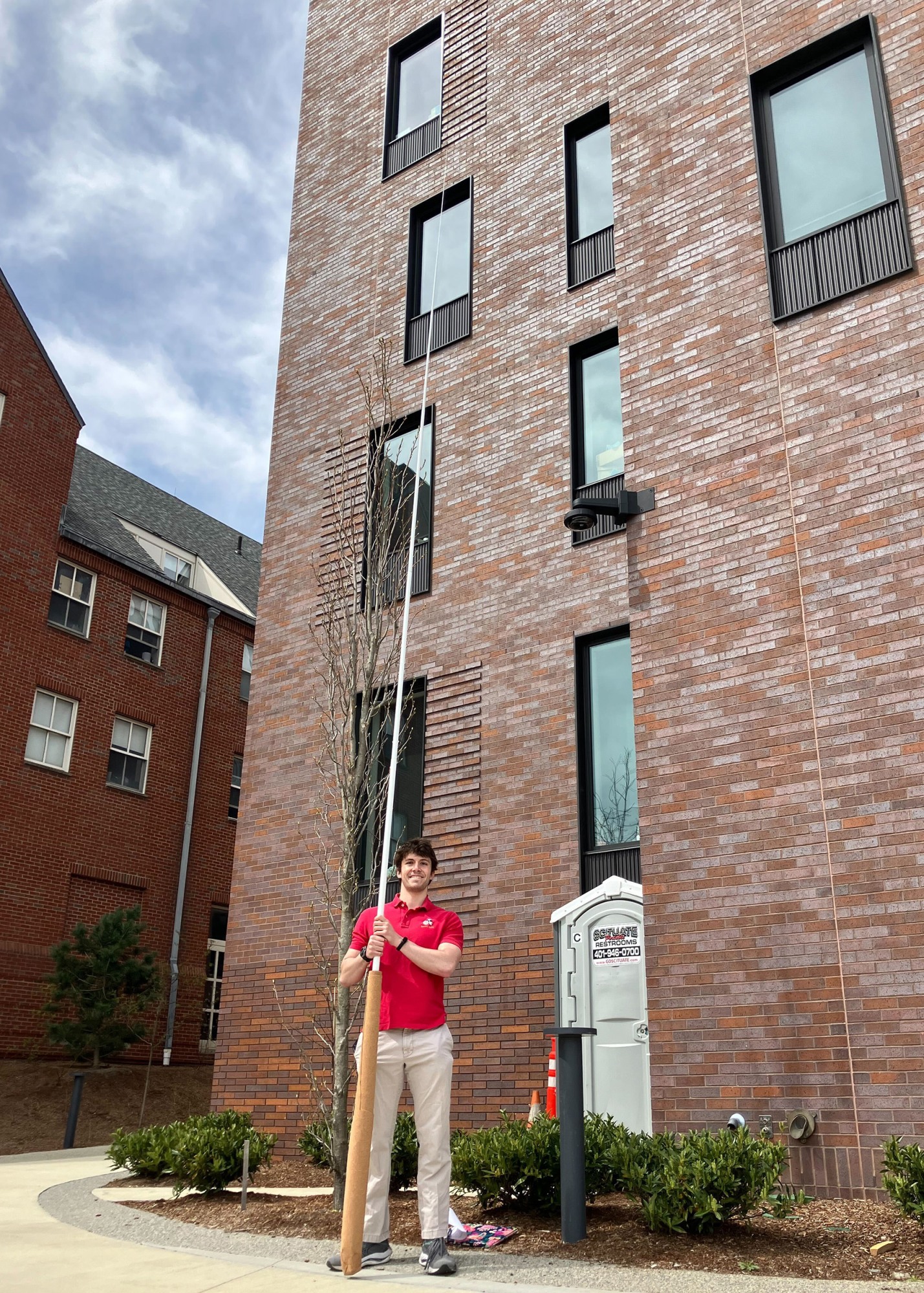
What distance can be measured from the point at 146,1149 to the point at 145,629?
672 inches

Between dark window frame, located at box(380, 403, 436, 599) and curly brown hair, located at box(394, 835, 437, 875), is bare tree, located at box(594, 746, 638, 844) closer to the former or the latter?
dark window frame, located at box(380, 403, 436, 599)

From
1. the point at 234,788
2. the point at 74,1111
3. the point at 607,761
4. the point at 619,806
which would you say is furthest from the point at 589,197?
the point at 234,788

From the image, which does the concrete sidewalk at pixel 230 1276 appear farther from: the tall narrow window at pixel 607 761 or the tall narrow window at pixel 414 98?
the tall narrow window at pixel 414 98

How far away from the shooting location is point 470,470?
517 inches

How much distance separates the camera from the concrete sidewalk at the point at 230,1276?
4820 millimetres

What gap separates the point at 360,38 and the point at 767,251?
10.4m

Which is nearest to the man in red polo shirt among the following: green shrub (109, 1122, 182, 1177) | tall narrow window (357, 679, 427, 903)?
green shrub (109, 1122, 182, 1177)

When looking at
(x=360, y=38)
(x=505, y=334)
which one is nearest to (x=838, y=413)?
(x=505, y=334)

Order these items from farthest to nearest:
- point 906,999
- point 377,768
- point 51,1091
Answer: point 51,1091, point 377,768, point 906,999

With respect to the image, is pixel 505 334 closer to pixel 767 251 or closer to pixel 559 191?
pixel 559 191

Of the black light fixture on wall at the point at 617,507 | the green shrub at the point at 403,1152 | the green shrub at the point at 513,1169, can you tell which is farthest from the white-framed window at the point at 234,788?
the green shrub at the point at 513,1169

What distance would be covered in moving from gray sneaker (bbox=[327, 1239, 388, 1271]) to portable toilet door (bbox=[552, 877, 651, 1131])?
422 cm

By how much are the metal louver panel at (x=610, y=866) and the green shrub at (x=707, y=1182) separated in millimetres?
4389

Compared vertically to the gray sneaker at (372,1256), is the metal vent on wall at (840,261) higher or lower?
higher
